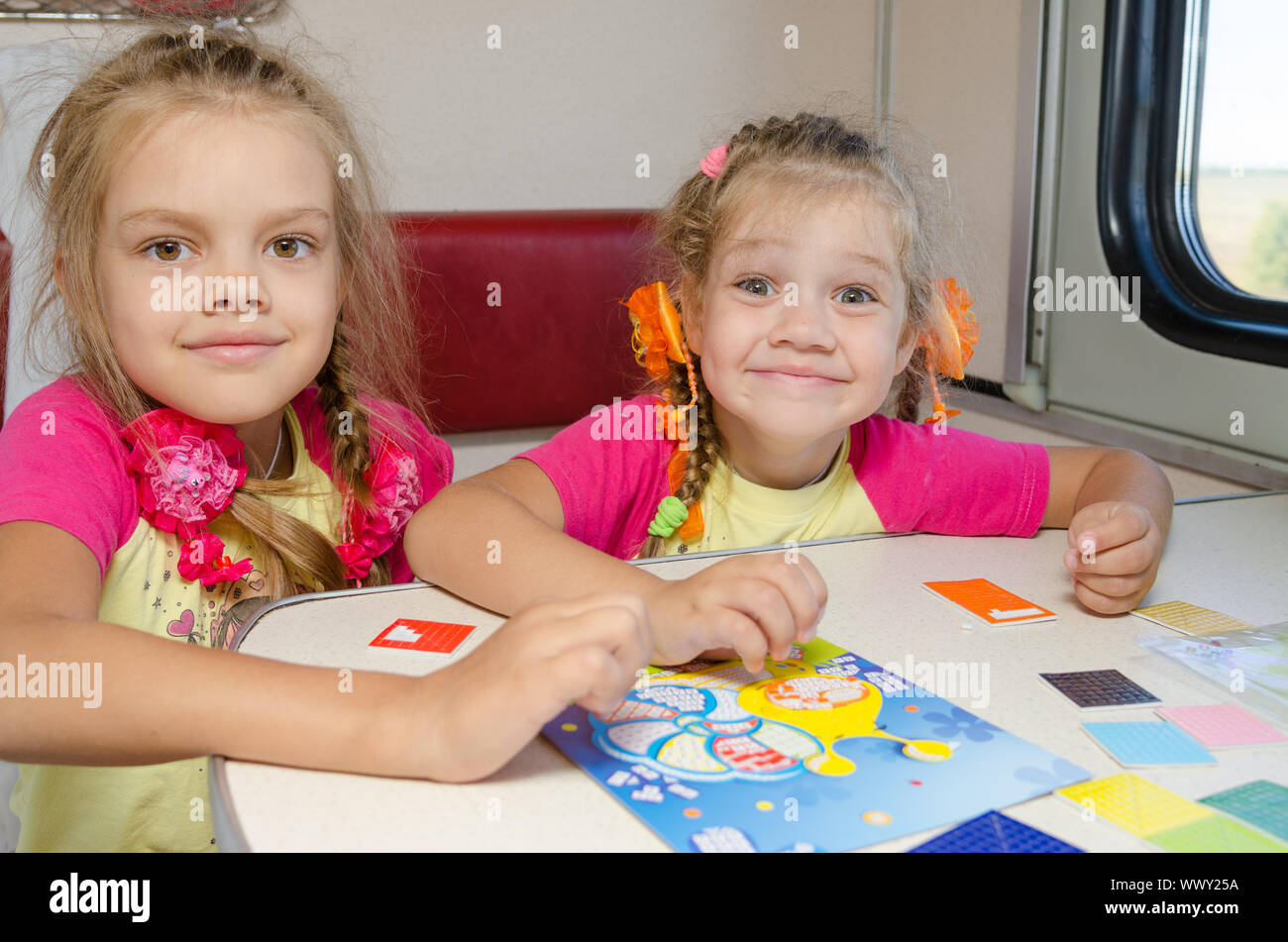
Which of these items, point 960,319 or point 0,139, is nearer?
point 960,319

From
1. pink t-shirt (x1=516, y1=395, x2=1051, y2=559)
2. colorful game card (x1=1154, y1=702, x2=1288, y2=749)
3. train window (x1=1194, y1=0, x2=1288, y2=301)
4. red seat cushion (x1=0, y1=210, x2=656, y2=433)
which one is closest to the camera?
colorful game card (x1=1154, y1=702, x2=1288, y2=749)

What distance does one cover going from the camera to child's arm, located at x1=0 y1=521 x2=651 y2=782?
2.00 feet

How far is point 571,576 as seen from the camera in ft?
2.97

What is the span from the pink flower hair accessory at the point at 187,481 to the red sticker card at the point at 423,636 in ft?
0.98

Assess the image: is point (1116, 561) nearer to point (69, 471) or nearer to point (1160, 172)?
point (69, 471)

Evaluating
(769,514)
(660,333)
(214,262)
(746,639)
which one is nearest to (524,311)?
(660,333)

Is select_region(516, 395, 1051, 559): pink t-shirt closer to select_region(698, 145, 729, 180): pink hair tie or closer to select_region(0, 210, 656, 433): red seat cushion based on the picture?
select_region(698, 145, 729, 180): pink hair tie

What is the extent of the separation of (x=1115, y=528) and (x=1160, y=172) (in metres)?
1.01

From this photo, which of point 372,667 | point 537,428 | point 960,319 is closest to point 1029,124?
point 960,319

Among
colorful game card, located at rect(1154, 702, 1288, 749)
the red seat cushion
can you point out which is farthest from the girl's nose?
the red seat cushion

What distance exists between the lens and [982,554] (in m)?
1.08

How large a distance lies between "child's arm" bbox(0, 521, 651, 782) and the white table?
0.06 feet

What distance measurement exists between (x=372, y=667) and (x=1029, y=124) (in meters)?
1.58

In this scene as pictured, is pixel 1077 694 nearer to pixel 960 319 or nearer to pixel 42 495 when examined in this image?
pixel 960 319
